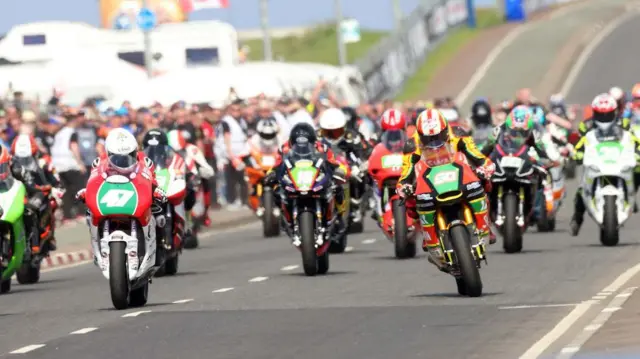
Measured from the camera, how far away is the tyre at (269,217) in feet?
96.1

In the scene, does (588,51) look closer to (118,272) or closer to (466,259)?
(466,259)


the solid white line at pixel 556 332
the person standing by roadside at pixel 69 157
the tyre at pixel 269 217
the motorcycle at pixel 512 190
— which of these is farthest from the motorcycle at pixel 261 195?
the solid white line at pixel 556 332

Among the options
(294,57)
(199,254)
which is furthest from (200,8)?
(294,57)

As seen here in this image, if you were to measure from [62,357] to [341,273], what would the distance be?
25.3ft

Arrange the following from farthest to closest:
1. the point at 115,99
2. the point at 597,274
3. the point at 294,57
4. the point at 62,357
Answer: the point at 294,57
the point at 115,99
the point at 597,274
the point at 62,357

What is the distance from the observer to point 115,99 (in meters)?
44.7

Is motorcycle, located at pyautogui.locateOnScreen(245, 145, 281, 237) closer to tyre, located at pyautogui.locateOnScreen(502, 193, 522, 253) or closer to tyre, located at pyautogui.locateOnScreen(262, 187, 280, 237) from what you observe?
tyre, located at pyautogui.locateOnScreen(262, 187, 280, 237)

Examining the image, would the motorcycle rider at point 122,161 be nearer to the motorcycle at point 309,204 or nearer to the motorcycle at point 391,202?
the motorcycle at point 309,204

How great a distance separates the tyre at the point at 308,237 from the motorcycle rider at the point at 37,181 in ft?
10.5

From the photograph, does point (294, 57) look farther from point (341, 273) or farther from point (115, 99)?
point (341, 273)

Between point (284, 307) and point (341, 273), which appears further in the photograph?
point (341, 273)

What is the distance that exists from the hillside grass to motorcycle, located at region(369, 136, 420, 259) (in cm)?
8279

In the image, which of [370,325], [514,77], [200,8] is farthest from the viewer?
[514,77]

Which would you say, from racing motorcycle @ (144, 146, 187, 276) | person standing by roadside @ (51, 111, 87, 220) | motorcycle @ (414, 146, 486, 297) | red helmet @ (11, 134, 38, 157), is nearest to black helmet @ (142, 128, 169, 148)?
racing motorcycle @ (144, 146, 187, 276)
